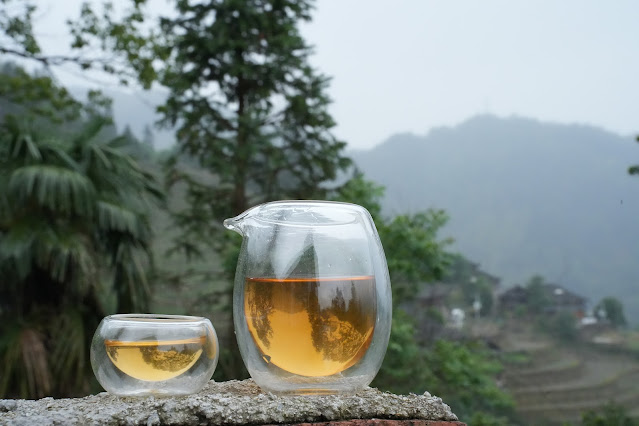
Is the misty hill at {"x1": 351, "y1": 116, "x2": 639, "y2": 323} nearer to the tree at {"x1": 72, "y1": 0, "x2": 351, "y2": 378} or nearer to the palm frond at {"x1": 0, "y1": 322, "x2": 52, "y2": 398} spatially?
the tree at {"x1": 72, "y1": 0, "x2": 351, "y2": 378}

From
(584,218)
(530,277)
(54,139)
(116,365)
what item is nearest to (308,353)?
(116,365)

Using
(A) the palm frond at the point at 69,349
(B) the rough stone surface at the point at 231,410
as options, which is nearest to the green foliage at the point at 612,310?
(A) the palm frond at the point at 69,349

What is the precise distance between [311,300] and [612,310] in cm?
1088

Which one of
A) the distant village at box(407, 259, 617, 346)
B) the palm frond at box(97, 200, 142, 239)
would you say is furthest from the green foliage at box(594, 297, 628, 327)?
the palm frond at box(97, 200, 142, 239)

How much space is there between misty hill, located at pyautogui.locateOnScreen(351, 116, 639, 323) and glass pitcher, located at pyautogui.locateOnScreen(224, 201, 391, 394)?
342 inches

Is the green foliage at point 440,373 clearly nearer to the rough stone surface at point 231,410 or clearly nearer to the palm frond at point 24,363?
the palm frond at point 24,363

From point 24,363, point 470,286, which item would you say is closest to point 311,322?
point 24,363

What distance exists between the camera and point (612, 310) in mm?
10961

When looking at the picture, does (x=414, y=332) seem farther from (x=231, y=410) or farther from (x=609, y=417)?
(x=231, y=410)

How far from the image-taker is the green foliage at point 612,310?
10.7 m

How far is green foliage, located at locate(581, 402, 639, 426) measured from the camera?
954 centimetres

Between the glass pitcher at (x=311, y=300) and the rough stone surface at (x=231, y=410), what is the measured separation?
0.08 metres

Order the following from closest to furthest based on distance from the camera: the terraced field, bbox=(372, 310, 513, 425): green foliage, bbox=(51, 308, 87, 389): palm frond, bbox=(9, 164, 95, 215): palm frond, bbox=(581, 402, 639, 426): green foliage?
bbox=(9, 164, 95, 215): palm frond < bbox=(51, 308, 87, 389): palm frond < bbox=(372, 310, 513, 425): green foliage < bbox=(581, 402, 639, 426): green foliage < the terraced field

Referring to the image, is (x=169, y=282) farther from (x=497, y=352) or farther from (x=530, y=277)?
(x=530, y=277)
